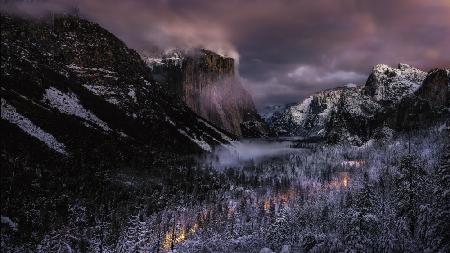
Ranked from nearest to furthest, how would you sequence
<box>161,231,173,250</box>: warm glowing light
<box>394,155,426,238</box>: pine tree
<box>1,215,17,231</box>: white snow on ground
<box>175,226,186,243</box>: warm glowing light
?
<box>394,155,426,238</box>: pine tree
<box>1,215,17,231</box>: white snow on ground
<box>161,231,173,250</box>: warm glowing light
<box>175,226,186,243</box>: warm glowing light

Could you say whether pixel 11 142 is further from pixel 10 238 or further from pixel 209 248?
pixel 209 248

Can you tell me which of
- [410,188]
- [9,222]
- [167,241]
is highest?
[410,188]

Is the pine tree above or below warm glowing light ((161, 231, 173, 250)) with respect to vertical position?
above

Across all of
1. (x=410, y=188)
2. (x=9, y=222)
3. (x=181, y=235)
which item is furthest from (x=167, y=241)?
(x=410, y=188)

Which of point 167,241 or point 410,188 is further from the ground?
point 410,188

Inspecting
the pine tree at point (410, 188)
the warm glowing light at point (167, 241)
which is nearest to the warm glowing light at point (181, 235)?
the warm glowing light at point (167, 241)

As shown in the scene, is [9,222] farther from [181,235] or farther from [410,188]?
[410,188]

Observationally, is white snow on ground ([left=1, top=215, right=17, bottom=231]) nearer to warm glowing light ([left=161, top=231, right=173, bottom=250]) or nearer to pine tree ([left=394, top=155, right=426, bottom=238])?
warm glowing light ([left=161, top=231, right=173, bottom=250])

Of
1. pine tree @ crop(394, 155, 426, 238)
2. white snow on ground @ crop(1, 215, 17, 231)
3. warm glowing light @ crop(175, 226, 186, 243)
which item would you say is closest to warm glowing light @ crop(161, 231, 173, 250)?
warm glowing light @ crop(175, 226, 186, 243)

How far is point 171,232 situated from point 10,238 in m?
70.1

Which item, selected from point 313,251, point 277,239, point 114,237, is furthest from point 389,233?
point 114,237

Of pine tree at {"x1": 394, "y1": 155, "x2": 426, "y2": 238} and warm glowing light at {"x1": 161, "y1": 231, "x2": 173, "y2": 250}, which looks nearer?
pine tree at {"x1": 394, "y1": 155, "x2": 426, "y2": 238}

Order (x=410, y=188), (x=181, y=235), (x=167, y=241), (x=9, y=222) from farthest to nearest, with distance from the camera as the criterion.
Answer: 1. (x=181, y=235)
2. (x=167, y=241)
3. (x=9, y=222)
4. (x=410, y=188)

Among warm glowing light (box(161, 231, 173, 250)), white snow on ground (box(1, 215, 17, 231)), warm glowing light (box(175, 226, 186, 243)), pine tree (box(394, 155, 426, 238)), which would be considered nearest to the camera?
pine tree (box(394, 155, 426, 238))
